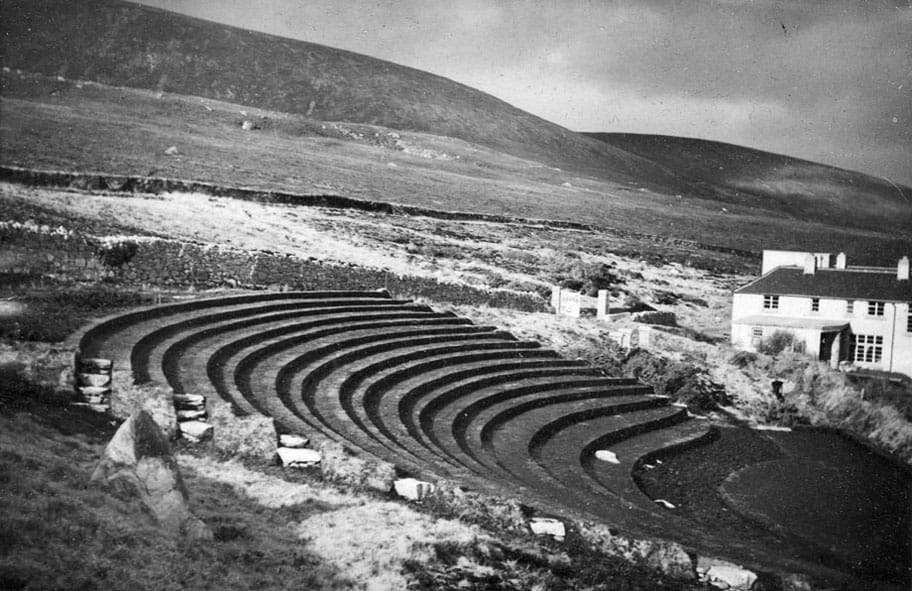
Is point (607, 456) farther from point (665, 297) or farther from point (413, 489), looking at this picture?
point (665, 297)

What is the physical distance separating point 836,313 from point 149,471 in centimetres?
2352

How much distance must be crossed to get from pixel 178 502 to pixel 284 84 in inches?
2692

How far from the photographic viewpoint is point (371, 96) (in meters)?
76.8

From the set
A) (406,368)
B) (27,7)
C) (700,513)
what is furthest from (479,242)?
(27,7)

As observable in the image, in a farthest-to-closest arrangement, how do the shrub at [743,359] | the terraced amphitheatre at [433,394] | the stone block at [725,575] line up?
the shrub at [743,359] < the terraced amphitheatre at [433,394] < the stone block at [725,575]

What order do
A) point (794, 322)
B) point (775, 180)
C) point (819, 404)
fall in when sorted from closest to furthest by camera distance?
point (819, 404), point (794, 322), point (775, 180)

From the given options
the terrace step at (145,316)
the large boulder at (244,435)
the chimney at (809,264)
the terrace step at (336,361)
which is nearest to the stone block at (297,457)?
the large boulder at (244,435)

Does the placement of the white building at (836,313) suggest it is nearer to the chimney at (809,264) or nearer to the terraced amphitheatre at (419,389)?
the chimney at (809,264)

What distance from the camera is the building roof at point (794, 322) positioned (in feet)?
79.7

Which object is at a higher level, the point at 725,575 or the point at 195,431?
the point at 195,431

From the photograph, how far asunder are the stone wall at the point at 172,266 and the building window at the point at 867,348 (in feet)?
42.3

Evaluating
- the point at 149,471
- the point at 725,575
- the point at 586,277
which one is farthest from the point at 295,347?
the point at 586,277

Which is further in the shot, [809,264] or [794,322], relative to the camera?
[809,264]

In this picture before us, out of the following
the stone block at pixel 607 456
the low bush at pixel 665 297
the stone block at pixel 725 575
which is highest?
the low bush at pixel 665 297
